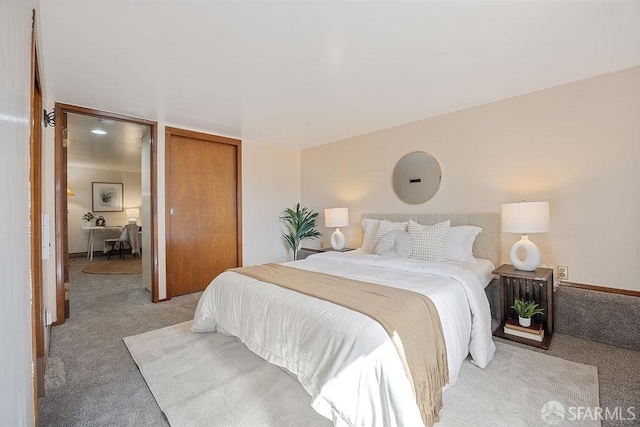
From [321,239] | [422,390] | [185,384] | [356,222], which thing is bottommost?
[185,384]

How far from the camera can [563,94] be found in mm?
2523

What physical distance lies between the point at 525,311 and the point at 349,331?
1973 mm

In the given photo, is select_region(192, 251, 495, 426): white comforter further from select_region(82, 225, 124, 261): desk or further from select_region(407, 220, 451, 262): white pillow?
select_region(82, 225, 124, 261): desk

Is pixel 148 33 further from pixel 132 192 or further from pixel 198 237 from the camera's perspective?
pixel 132 192

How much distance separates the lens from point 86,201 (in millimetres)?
6832

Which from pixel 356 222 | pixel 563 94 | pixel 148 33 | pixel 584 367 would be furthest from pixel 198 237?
pixel 563 94

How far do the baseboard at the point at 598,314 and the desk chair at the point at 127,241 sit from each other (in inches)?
307

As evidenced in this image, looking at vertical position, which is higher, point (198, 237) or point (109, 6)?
point (109, 6)

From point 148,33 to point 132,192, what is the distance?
22.8 ft

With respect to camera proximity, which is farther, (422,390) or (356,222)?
(356,222)

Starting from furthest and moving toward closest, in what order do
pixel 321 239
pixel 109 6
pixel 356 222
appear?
1. pixel 321 239
2. pixel 356 222
3. pixel 109 6

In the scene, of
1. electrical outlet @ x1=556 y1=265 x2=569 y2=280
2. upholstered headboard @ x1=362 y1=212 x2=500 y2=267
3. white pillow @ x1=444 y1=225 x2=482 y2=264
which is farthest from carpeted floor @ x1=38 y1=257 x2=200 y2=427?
electrical outlet @ x1=556 y1=265 x2=569 y2=280

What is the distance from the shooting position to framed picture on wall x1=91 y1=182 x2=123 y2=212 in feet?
22.8

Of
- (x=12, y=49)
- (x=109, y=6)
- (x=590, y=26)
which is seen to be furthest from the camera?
(x=590, y=26)
